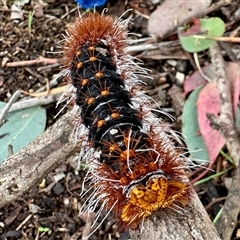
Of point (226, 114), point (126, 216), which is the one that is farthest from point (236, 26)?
point (126, 216)

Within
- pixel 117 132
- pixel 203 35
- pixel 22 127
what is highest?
pixel 117 132

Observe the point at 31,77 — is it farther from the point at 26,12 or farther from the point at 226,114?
the point at 226,114

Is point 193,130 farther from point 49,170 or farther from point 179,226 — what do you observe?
point 179,226

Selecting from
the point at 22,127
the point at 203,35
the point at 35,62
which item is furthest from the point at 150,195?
the point at 35,62

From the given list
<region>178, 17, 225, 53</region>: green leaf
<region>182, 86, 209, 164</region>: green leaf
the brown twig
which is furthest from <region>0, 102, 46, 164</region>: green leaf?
<region>178, 17, 225, 53</region>: green leaf

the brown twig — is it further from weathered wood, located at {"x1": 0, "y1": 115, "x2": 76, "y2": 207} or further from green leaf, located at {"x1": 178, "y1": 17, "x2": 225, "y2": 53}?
weathered wood, located at {"x1": 0, "y1": 115, "x2": 76, "y2": 207}
